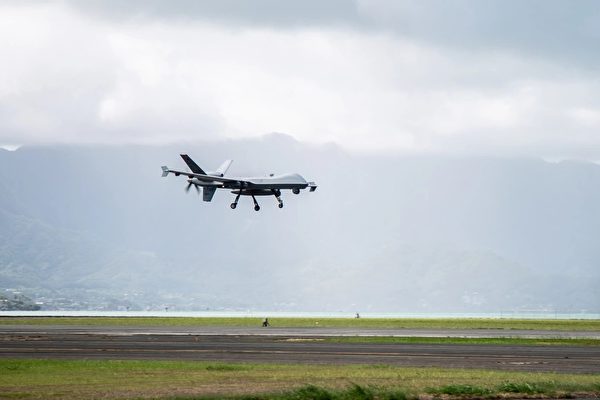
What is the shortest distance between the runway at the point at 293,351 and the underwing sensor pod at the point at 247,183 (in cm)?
1439

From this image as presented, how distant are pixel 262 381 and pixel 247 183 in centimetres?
5104

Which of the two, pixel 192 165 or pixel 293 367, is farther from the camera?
pixel 192 165

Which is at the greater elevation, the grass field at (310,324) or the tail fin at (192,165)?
the tail fin at (192,165)

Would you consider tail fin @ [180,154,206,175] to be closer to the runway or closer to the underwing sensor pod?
the underwing sensor pod

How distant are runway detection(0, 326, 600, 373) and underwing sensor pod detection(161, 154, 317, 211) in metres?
14.4

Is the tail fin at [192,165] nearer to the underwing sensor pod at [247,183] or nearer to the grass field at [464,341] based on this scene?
the underwing sensor pod at [247,183]

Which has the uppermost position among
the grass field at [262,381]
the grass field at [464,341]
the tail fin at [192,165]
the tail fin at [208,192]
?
the tail fin at [192,165]

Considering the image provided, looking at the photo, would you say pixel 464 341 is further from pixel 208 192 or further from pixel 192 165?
pixel 192 165

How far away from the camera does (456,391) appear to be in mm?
48844

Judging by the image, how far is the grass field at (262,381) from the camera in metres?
47.5

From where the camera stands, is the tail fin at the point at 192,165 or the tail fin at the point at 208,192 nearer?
the tail fin at the point at 192,165

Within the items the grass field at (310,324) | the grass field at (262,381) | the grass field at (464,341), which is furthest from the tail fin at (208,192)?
the grass field at (262,381)

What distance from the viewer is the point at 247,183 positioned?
103375mm

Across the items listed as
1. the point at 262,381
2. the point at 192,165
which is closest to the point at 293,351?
the point at 262,381
